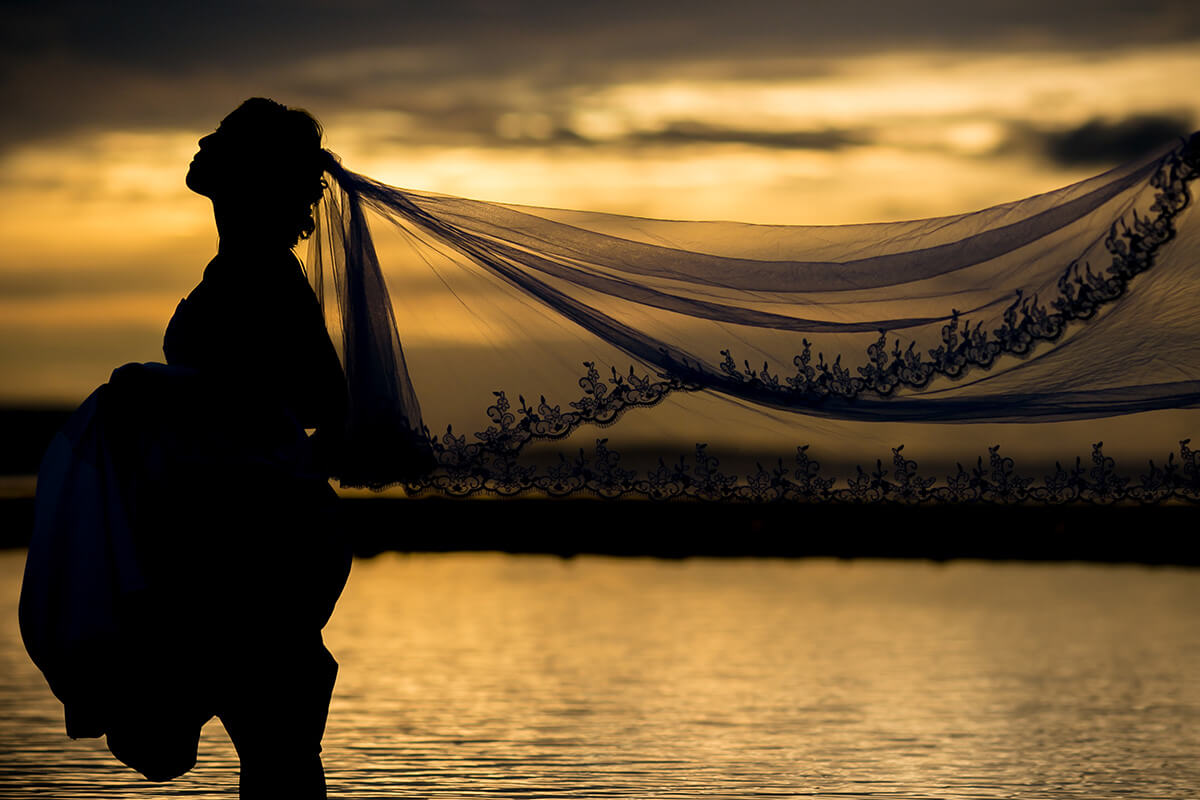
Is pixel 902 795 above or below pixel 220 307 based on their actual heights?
below

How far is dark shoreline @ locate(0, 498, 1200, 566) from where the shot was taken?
418 centimetres

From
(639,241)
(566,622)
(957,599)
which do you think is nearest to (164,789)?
(639,241)

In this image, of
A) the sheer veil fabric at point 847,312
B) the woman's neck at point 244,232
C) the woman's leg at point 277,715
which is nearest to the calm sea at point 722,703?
the sheer veil fabric at point 847,312

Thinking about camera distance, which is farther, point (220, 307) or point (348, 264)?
point (348, 264)

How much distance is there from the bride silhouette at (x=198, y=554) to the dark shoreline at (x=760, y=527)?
1.39 meters

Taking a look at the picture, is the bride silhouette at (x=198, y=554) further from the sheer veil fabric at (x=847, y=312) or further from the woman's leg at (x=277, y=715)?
the sheer veil fabric at (x=847, y=312)

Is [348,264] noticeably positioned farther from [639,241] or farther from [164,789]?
[164,789]

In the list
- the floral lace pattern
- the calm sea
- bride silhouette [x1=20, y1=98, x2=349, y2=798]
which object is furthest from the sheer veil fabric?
bride silhouette [x1=20, y1=98, x2=349, y2=798]

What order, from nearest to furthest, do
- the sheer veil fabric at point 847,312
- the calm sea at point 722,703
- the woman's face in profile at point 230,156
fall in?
the woman's face in profile at point 230,156, the sheer veil fabric at point 847,312, the calm sea at point 722,703

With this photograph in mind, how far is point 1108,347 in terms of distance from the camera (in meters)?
4.29

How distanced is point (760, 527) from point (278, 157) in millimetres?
2310

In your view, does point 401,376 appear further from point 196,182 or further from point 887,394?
point 887,394

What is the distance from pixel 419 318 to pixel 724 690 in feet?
9.68

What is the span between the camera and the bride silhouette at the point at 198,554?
2516 mm
